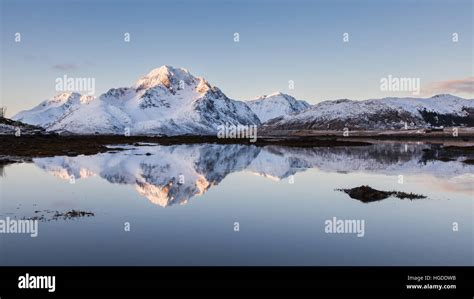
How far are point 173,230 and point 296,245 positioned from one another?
796 cm

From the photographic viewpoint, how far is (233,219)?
29.6 metres

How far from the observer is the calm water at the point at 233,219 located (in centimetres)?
2102

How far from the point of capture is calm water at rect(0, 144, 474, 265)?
21.0 m

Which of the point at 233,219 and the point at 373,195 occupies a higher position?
the point at 373,195

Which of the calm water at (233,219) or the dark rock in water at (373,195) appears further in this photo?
the dark rock in water at (373,195)

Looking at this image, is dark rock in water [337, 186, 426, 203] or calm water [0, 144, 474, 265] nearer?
calm water [0, 144, 474, 265]

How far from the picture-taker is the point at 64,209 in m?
31.9

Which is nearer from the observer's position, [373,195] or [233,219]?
[233,219]
